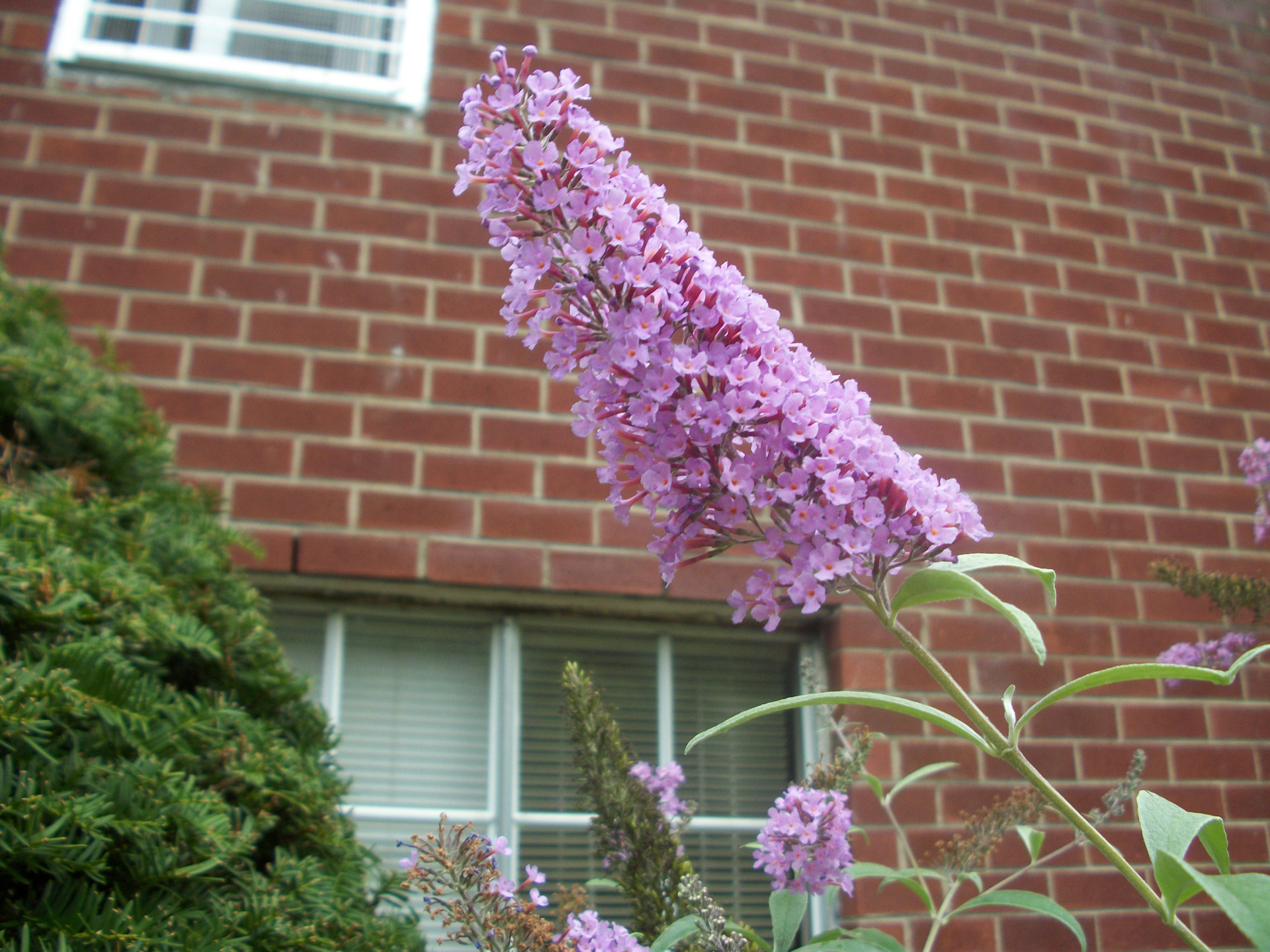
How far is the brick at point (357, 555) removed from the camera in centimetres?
208

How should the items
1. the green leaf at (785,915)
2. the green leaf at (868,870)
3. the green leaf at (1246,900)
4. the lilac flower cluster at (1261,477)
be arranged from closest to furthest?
the green leaf at (1246,900), the green leaf at (785,915), the green leaf at (868,870), the lilac flower cluster at (1261,477)

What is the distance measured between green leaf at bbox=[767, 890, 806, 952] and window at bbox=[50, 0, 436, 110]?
6.91ft

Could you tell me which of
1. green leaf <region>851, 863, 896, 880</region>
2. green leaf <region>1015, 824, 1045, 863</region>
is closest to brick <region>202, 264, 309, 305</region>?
green leaf <region>851, 863, 896, 880</region>

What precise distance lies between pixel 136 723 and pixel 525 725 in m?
1.20

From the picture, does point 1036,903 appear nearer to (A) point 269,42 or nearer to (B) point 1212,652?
(B) point 1212,652

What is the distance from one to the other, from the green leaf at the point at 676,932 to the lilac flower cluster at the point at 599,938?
0.05 ft

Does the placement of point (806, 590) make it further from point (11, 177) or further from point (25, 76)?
point (25, 76)

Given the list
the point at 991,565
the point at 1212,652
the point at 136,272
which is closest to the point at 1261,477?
the point at 1212,652

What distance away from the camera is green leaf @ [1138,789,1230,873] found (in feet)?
2.32

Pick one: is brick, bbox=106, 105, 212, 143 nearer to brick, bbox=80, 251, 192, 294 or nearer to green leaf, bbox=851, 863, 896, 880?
brick, bbox=80, 251, 192, 294

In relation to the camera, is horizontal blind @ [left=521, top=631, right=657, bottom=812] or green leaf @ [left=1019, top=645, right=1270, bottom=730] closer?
green leaf @ [left=1019, top=645, right=1270, bottom=730]

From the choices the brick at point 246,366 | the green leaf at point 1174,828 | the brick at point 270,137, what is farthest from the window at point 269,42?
the green leaf at point 1174,828

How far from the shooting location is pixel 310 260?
2.30 m

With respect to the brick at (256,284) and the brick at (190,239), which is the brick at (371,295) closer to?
the brick at (256,284)
